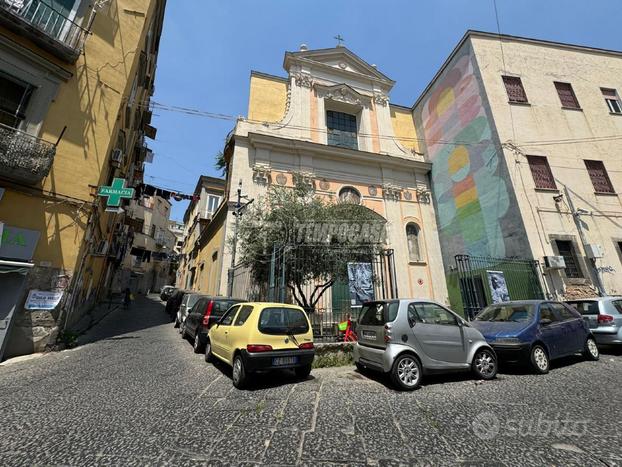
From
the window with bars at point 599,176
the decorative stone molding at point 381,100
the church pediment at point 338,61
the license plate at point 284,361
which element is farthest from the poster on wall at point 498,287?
the church pediment at point 338,61

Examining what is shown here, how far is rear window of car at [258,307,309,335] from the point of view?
4.98 m

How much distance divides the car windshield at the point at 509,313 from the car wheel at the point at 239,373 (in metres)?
6.39

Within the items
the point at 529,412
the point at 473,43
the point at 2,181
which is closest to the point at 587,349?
the point at 529,412

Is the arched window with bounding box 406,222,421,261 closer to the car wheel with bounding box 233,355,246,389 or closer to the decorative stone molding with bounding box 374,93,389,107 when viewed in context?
the decorative stone molding with bounding box 374,93,389,107

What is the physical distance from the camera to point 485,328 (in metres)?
6.46

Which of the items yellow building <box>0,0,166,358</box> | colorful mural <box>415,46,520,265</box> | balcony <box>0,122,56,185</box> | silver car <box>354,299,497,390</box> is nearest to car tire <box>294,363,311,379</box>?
silver car <box>354,299,497,390</box>

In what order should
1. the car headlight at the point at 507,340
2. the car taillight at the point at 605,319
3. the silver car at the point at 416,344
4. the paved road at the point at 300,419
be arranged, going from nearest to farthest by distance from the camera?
the paved road at the point at 300,419, the silver car at the point at 416,344, the car headlight at the point at 507,340, the car taillight at the point at 605,319

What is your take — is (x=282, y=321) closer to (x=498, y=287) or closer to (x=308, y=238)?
(x=308, y=238)

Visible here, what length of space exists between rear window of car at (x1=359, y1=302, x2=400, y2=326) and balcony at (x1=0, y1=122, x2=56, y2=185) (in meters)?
8.87

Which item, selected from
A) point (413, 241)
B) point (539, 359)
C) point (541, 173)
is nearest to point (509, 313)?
point (539, 359)

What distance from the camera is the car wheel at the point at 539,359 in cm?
555

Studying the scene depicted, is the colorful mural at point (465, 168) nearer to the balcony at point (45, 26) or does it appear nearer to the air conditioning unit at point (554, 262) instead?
the air conditioning unit at point (554, 262)

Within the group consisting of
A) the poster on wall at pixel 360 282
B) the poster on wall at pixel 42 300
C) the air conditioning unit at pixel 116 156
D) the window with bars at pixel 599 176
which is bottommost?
the poster on wall at pixel 42 300

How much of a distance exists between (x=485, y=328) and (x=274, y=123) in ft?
49.5
